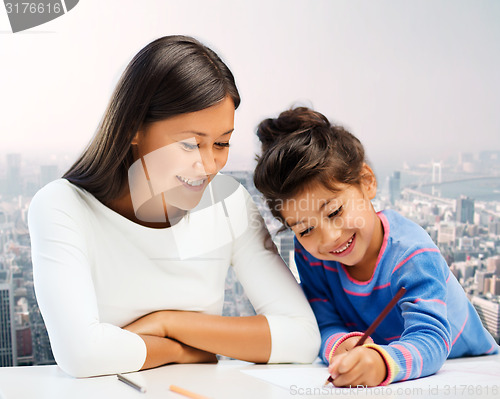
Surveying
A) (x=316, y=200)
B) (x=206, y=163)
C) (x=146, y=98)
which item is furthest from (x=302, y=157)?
(x=146, y=98)

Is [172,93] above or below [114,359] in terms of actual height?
above

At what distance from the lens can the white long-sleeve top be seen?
92 centimetres

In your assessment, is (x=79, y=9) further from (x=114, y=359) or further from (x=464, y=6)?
(x=464, y=6)

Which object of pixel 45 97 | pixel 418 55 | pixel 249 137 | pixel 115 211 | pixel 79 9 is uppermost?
pixel 79 9

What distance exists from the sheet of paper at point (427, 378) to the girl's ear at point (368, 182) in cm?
37

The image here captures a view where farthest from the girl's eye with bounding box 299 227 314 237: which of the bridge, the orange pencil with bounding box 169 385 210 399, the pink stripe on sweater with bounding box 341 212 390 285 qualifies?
the bridge

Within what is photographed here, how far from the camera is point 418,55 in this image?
1.73m

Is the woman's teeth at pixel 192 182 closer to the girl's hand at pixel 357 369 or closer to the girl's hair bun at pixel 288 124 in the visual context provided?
the girl's hair bun at pixel 288 124

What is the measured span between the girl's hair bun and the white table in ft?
1.52

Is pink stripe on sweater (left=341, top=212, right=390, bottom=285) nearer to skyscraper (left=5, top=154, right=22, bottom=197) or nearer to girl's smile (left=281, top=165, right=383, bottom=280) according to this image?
girl's smile (left=281, top=165, right=383, bottom=280)

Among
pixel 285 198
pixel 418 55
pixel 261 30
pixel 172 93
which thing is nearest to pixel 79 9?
pixel 261 30

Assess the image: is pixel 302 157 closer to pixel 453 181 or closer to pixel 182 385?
pixel 182 385

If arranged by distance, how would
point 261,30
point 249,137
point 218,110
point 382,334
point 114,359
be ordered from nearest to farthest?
point 114,359 < point 218,110 < point 382,334 < point 249,137 < point 261,30

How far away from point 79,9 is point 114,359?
107 cm
